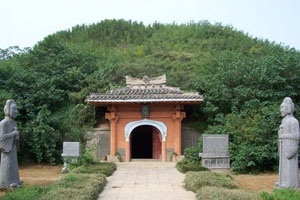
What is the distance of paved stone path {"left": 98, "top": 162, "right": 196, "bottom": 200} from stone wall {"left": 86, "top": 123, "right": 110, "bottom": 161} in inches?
112

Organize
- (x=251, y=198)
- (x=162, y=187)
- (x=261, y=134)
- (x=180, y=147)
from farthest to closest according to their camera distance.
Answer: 1. (x=180, y=147)
2. (x=261, y=134)
3. (x=162, y=187)
4. (x=251, y=198)

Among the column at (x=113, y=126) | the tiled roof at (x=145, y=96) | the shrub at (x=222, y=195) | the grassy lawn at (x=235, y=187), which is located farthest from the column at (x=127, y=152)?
the shrub at (x=222, y=195)

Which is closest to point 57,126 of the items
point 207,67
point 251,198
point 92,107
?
point 92,107

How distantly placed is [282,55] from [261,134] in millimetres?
4183

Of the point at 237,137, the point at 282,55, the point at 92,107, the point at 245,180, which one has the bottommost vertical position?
the point at 245,180

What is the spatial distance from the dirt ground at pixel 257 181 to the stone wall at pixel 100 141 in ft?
23.4

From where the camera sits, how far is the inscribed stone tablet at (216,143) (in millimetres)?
14586

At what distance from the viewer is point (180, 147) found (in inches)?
699

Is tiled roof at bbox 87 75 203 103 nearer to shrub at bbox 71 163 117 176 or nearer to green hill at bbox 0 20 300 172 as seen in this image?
green hill at bbox 0 20 300 172

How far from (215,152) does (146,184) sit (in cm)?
458

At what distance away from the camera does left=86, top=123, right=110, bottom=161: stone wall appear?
18094 millimetres

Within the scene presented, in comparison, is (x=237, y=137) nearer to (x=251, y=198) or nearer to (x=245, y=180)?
(x=245, y=180)

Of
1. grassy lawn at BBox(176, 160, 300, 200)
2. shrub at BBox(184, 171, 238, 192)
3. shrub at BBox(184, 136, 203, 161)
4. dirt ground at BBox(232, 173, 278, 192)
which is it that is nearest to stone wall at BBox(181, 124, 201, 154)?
shrub at BBox(184, 136, 203, 161)

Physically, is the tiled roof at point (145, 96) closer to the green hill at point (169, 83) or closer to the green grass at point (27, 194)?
the green hill at point (169, 83)
